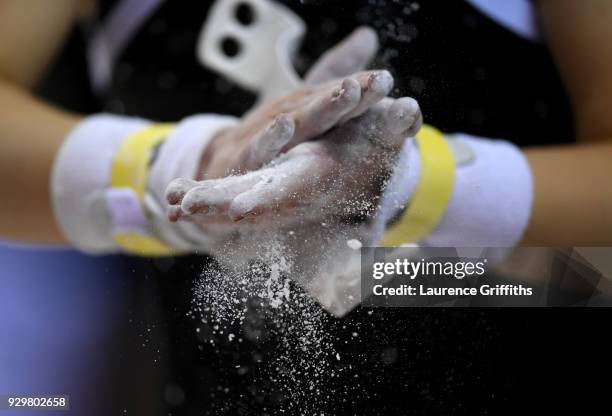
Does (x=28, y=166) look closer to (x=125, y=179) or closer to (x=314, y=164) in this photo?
(x=125, y=179)

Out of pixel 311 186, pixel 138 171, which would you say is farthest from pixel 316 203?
pixel 138 171

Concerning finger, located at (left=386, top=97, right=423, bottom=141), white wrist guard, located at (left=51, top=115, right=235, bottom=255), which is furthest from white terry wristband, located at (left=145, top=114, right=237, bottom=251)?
finger, located at (left=386, top=97, right=423, bottom=141)

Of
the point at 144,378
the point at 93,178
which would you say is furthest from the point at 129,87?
the point at 144,378

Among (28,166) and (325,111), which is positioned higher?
(325,111)

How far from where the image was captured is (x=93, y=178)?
387 mm

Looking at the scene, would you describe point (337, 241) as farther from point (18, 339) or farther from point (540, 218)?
point (18, 339)

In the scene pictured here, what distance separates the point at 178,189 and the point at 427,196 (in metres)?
0.12

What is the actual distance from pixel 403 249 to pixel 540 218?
7cm

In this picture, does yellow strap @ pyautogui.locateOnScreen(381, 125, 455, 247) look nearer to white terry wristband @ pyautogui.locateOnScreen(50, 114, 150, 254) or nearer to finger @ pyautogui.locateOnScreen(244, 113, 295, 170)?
finger @ pyautogui.locateOnScreen(244, 113, 295, 170)

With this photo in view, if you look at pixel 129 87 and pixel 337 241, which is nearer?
pixel 337 241

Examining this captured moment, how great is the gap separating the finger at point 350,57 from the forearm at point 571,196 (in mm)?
98

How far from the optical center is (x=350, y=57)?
347mm

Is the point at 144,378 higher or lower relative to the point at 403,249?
lower

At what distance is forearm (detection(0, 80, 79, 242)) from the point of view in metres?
0.42
